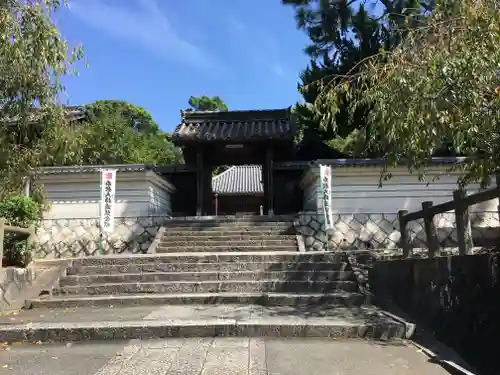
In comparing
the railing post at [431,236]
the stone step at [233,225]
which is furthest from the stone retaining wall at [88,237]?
the railing post at [431,236]

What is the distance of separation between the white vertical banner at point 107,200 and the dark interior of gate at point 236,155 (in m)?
3.88

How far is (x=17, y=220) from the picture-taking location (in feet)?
28.2

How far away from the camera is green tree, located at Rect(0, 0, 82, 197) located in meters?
4.18

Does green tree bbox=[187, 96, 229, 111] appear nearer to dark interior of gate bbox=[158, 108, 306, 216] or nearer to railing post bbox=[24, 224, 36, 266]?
dark interior of gate bbox=[158, 108, 306, 216]

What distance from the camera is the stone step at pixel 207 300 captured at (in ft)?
22.6

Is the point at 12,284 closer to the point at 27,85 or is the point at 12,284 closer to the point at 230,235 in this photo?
the point at 27,85

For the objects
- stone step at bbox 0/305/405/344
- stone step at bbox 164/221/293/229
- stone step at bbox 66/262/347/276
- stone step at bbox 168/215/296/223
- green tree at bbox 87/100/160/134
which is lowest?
stone step at bbox 0/305/405/344

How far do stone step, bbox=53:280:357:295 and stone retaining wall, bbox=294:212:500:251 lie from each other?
4423mm

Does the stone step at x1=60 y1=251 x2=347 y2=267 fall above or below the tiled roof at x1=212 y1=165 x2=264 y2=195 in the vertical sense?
below

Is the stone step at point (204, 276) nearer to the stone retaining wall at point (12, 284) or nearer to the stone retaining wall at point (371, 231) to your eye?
the stone retaining wall at point (12, 284)

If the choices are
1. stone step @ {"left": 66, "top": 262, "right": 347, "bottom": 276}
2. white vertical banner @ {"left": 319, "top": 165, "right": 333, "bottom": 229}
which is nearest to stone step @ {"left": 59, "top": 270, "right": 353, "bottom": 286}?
stone step @ {"left": 66, "top": 262, "right": 347, "bottom": 276}

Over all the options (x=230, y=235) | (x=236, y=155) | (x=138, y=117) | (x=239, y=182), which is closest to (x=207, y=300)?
(x=230, y=235)

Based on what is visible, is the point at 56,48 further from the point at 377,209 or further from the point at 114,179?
the point at 377,209

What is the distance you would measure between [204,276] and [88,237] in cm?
598
